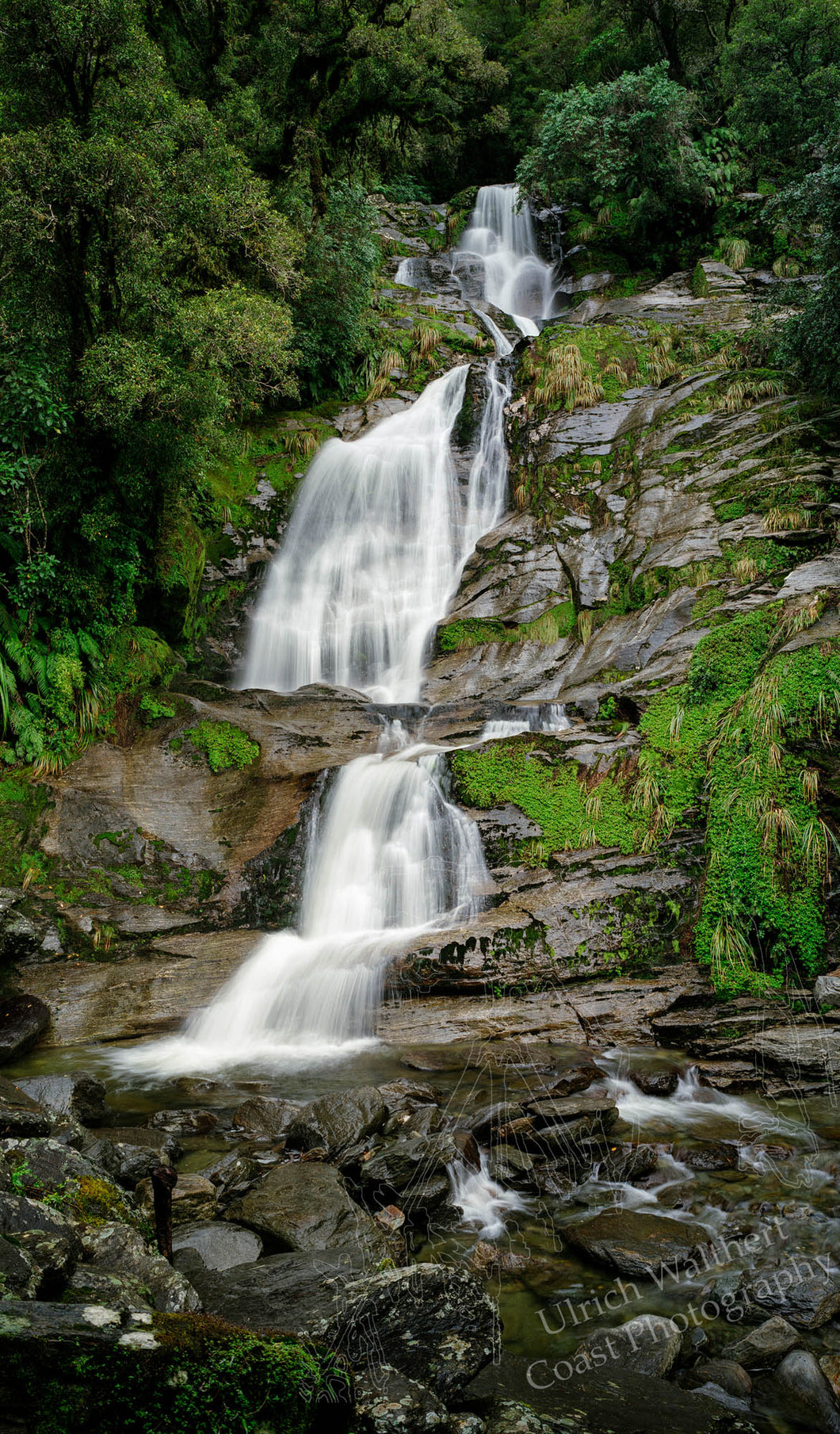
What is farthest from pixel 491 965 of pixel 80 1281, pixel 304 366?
pixel 304 366

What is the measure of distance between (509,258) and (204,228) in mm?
17339

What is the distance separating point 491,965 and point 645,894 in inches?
69.8

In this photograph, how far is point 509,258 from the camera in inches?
1048

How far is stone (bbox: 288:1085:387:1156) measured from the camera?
217 inches

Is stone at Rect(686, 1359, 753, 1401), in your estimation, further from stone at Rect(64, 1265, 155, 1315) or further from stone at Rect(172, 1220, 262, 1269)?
stone at Rect(64, 1265, 155, 1315)

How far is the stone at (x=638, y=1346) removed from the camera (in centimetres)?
346

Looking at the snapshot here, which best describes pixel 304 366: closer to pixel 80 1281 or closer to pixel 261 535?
pixel 261 535

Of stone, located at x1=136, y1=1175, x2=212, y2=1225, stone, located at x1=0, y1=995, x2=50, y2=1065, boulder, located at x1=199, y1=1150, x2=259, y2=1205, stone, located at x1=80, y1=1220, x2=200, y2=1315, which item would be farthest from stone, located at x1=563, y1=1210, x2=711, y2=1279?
stone, located at x1=0, y1=995, x2=50, y2=1065

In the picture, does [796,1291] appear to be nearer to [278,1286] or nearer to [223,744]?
[278,1286]

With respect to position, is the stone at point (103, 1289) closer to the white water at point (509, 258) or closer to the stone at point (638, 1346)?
the stone at point (638, 1346)

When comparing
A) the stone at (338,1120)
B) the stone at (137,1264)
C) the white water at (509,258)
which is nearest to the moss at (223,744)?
the stone at (338,1120)

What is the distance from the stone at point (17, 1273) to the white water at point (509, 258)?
81.2 feet

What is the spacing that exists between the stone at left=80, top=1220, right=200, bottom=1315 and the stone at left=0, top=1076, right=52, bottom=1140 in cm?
84

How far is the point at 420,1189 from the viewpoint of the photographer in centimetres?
495
